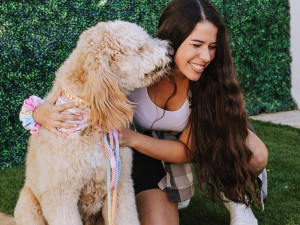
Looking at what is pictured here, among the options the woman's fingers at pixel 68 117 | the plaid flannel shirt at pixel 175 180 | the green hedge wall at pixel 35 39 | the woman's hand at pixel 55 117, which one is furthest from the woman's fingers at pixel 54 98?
the green hedge wall at pixel 35 39

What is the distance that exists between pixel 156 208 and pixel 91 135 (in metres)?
0.83

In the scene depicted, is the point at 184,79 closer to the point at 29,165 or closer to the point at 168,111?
the point at 168,111

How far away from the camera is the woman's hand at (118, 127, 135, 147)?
2367mm

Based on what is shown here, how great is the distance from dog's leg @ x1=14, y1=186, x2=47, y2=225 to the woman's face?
120 cm

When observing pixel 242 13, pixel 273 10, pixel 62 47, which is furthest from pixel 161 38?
pixel 273 10

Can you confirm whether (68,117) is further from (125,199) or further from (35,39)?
(35,39)

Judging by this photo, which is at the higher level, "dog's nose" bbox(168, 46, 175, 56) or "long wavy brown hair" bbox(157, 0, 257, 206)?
"dog's nose" bbox(168, 46, 175, 56)

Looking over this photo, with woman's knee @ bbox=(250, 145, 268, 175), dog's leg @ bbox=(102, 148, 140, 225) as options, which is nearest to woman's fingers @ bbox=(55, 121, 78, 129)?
dog's leg @ bbox=(102, 148, 140, 225)

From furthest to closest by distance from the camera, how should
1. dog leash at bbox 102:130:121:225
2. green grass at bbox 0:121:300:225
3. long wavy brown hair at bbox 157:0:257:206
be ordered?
green grass at bbox 0:121:300:225 → long wavy brown hair at bbox 157:0:257:206 → dog leash at bbox 102:130:121:225

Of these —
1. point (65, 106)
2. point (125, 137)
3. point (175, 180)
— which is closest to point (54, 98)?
point (65, 106)

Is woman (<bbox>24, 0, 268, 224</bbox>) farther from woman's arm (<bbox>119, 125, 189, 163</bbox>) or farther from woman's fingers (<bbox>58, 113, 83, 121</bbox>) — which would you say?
woman's fingers (<bbox>58, 113, 83, 121</bbox>)

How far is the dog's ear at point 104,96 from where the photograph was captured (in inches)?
83.6

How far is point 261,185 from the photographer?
2.95 metres

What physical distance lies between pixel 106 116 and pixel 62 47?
8.09 feet
